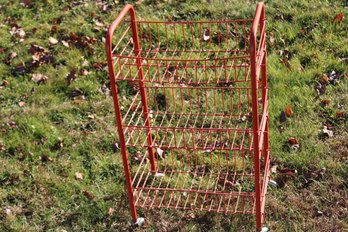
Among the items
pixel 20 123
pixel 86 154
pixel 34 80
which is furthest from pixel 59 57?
pixel 86 154

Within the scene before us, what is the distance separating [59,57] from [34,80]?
417mm

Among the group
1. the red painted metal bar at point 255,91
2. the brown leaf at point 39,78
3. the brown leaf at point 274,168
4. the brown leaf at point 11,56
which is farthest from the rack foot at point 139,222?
the brown leaf at point 11,56

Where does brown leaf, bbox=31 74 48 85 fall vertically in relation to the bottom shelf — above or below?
above

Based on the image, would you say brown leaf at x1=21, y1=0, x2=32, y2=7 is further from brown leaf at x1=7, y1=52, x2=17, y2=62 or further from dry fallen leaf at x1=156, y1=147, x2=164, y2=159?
dry fallen leaf at x1=156, y1=147, x2=164, y2=159

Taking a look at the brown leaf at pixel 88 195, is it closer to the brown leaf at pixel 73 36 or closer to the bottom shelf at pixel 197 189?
the bottom shelf at pixel 197 189

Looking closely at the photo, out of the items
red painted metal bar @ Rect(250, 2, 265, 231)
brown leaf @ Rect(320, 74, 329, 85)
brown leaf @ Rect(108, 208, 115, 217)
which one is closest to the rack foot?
brown leaf @ Rect(108, 208, 115, 217)

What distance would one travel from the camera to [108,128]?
509cm

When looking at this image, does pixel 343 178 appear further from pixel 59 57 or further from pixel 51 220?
pixel 59 57

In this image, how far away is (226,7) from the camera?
20.8ft

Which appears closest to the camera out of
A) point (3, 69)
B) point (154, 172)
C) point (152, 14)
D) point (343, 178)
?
point (343, 178)

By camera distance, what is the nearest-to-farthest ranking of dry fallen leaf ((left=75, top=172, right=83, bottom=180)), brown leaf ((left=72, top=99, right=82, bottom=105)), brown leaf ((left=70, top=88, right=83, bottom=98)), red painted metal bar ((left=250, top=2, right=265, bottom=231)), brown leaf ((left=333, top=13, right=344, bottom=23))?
red painted metal bar ((left=250, top=2, right=265, bottom=231)), dry fallen leaf ((left=75, top=172, right=83, bottom=180)), brown leaf ((left=72, top=99, right=82, bottom=105)), brown leaf ((left=70, top=88, right=83, bottom=98)), brown leaf ((left=333, top=13, right=344, bottom=23))

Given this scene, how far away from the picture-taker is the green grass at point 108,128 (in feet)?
13.6

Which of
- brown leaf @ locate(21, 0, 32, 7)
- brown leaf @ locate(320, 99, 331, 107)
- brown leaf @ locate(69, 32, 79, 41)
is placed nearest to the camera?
brown leaf @ locate(320, 99, 331, 107)

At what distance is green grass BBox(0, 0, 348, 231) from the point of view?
416 centimetres
